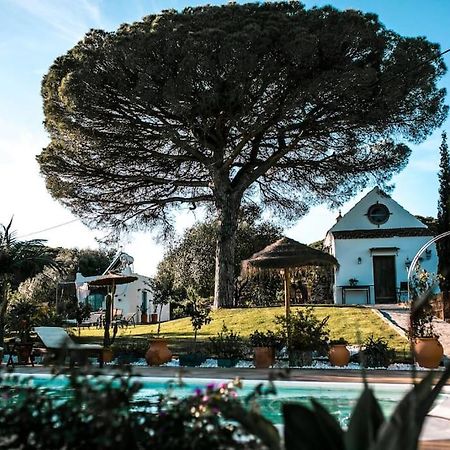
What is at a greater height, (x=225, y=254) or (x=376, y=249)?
(x=376, y=249)

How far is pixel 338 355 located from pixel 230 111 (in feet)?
32.0

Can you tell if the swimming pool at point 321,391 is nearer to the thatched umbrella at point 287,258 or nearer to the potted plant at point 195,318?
the potted plant at point 195,318

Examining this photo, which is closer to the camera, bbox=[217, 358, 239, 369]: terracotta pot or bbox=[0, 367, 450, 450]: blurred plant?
bbox=[0, 367, 450, 450]: blurred plant

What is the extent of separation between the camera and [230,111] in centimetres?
1788

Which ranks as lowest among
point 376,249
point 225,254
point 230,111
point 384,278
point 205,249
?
point 384,278

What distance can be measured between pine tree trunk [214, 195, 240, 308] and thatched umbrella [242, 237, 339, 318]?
7.62 m

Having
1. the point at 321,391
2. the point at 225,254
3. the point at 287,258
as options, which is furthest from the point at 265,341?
the point at 225,254

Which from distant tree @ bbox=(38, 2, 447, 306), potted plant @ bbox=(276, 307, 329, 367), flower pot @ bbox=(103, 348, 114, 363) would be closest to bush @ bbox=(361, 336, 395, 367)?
potted plant @ bbox=(276, 307, 329, 367)

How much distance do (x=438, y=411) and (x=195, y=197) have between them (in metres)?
16.1

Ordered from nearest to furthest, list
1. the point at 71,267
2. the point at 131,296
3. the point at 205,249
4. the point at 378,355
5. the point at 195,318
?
the point at 378,355
the point at 195,318
the point at 131,296
the point at 205,249
the point at 71,267

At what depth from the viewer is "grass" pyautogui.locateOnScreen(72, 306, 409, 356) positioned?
1291cm

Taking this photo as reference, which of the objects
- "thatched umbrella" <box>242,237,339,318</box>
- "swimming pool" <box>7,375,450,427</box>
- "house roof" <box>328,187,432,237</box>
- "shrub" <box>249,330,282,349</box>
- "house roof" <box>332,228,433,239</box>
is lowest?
"swimming pool" <box>7,375,450,427</box>

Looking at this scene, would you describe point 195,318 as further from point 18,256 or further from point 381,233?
point 381,233

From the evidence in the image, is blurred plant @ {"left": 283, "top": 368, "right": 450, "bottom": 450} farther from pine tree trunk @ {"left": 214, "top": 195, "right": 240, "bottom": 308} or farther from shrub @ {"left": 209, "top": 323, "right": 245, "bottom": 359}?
pine tree trunk @ {"left": 214, "top": 195, "right": 240, "bottom": 308}
